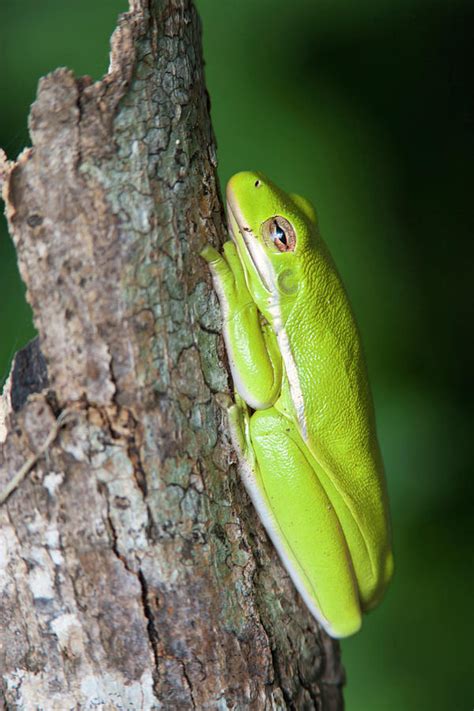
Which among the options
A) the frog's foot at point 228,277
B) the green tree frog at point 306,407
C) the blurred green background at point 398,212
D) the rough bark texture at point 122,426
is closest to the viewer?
the rough bark texture at point 122,426

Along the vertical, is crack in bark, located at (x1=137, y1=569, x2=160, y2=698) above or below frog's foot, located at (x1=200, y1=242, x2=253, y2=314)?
below

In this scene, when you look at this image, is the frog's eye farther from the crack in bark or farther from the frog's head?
the crack in bark

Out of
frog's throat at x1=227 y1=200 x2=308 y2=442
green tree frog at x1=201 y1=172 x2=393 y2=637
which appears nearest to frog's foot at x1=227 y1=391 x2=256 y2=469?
green tree frog at x1=201 y1=172 x2=393 y2=637

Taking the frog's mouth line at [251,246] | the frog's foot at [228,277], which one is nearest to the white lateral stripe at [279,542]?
the frog's foot at [228,277]

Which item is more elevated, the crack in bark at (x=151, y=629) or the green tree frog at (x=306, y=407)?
the green tree frog at (x=306, y=407)

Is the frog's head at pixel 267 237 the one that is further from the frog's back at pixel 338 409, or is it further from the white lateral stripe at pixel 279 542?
the white lateral stripe at pixel 279 542

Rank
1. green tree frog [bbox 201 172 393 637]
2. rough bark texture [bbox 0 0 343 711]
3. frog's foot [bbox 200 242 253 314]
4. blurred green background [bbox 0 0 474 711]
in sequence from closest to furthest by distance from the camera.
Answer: rough bark texture [bbox 0 0 343 711] < frog's foot [bbox 200 242 253 314] < green tree frog [bbox 201 172 393 637] < blurred green background [bbox 0 0 474 711]

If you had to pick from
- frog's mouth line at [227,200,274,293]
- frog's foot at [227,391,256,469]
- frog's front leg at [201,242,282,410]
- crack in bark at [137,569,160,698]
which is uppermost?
frog's mouth line at [227,200,274,293]
